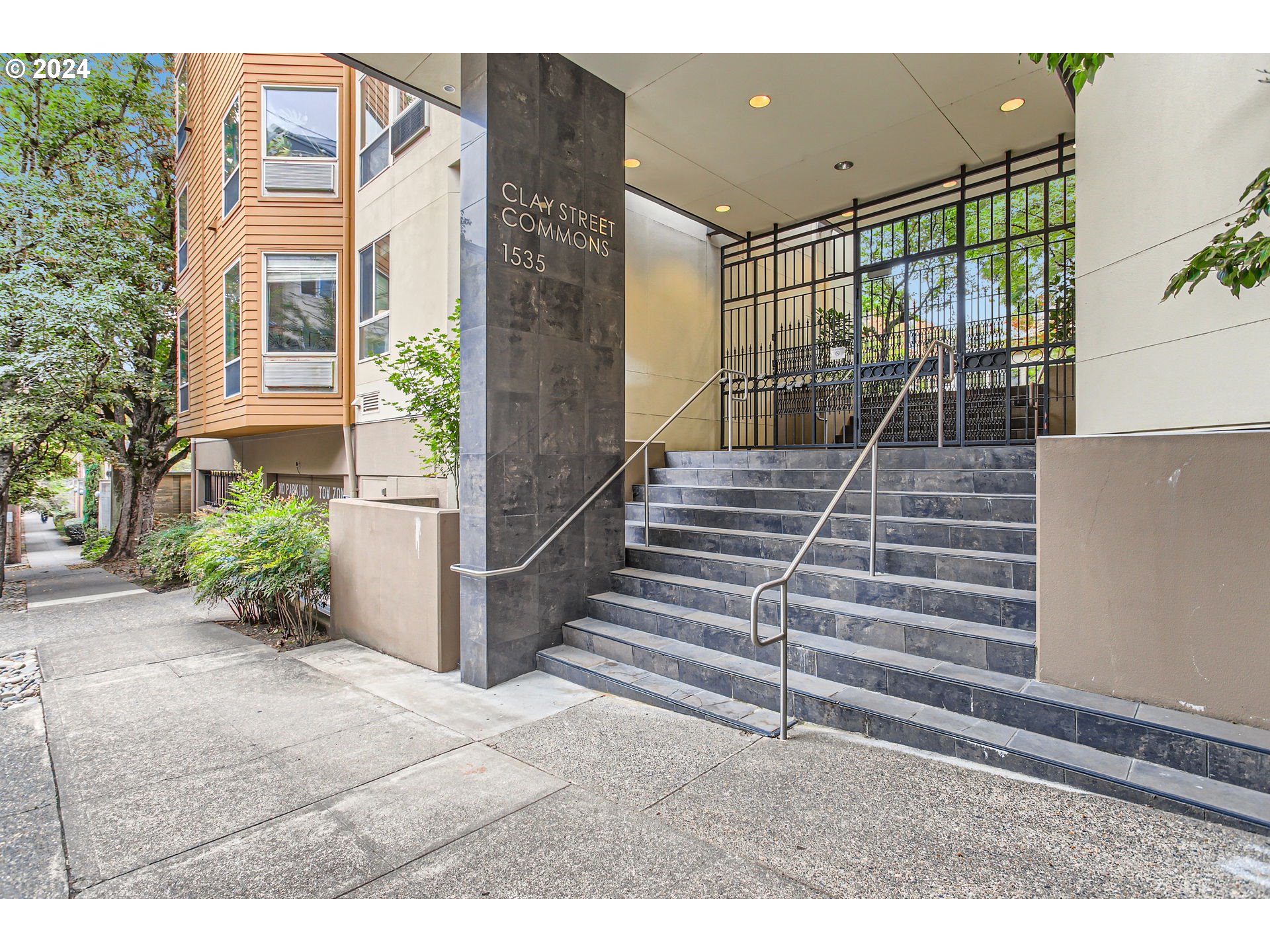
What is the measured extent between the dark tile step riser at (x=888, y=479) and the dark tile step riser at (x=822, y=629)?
5.08ft

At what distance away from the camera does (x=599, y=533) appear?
17.5 feet

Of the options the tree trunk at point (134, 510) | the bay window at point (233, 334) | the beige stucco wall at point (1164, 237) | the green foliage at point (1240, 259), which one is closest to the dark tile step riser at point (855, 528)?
the beige stucco wall at point (1164, 237)

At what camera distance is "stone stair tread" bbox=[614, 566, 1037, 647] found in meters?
3.51

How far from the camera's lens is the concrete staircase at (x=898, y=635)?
2.78 m

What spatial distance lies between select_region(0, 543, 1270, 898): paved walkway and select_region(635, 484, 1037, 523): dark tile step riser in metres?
2.14

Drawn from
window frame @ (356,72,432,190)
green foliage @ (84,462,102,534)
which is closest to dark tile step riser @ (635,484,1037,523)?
window frame @ (356,72,432,190)

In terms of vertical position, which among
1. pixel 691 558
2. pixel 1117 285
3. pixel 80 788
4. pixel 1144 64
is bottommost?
pixel 80 788

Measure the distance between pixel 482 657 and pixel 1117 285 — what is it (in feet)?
16.0

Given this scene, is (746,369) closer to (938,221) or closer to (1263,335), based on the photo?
(938,221)

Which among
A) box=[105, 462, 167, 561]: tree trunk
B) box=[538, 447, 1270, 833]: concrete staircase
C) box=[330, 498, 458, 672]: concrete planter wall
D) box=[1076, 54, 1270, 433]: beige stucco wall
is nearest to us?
box=[538, 447, 1270, 833]: concrete staircase

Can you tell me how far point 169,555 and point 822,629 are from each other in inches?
384

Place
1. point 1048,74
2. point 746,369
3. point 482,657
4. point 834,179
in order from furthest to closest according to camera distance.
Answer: point 746,369 → point 834,179 → point 1048,74 → point 482,657

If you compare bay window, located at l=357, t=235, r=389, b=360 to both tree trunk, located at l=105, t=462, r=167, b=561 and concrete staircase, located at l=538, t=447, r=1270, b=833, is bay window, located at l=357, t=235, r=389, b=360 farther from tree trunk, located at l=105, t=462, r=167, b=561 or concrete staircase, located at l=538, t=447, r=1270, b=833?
tree trunk, located at l=105, t=462, r=167, b=561

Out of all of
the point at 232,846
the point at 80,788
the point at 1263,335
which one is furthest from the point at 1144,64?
the point at 80,788
